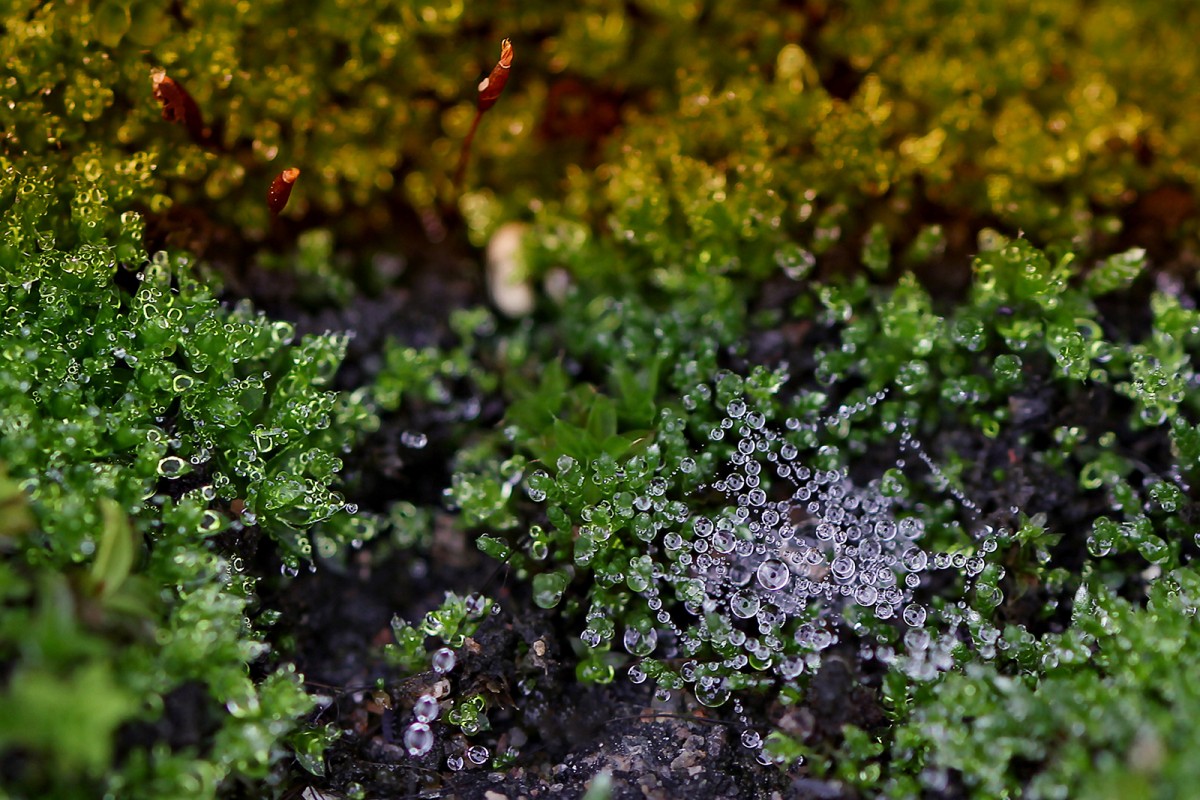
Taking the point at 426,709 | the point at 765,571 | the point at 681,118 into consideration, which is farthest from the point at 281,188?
the point at 765,571

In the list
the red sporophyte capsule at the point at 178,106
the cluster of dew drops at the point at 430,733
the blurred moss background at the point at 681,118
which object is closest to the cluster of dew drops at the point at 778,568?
the cluster of dew drops at the point at 430,733

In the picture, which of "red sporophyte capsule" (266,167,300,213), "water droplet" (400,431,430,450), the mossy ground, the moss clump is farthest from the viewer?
"water droplet" (400,431,430,450)

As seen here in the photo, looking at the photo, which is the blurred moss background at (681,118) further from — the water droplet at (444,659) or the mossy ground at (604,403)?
the water droplet at (444,659)

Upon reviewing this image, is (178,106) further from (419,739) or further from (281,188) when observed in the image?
(419,739)

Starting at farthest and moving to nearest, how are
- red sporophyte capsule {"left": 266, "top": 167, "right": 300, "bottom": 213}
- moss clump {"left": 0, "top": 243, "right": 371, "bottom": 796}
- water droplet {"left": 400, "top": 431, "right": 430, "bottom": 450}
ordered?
water droplet {"left": 400, "top": 431, "right": 430, "bottom": 450}
red sporophyte capsule {"left": 266, "top": 167, "right": 300, "bottom": 213}
moss clump {"left": 0, "top": 243, "right": 371, "bottom": 796}

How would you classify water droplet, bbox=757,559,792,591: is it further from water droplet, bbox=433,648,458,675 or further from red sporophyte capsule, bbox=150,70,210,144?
red sporophyte capsule, bbox=150,70,210,144

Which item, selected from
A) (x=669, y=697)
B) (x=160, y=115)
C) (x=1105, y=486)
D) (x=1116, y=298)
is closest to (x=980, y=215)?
(x=1116, y=298)

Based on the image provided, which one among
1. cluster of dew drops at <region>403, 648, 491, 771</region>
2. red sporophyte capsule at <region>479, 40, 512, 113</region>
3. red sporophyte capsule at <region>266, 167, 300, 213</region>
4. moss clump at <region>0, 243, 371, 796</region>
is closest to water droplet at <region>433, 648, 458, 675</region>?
cluster of dew drops at <region>403, 648, 491, 771</region>
